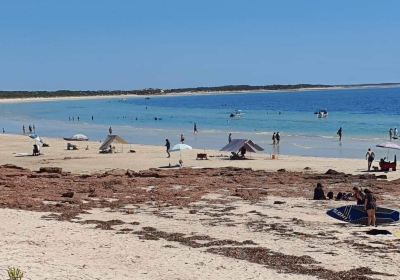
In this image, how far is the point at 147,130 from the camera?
78.9m

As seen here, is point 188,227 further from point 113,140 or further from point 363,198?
point 113,140

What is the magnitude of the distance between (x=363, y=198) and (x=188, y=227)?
6.02 m

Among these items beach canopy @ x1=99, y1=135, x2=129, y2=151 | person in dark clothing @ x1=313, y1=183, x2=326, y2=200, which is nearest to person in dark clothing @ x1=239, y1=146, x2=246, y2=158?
→ beach canopy @ x1=99, y1=135, x2=129, y2=151

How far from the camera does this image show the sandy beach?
562 inches

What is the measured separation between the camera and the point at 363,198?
838 inches

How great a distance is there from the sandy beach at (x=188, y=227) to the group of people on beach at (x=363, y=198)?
0.46 m

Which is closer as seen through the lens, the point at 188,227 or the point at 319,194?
the point at 188,227

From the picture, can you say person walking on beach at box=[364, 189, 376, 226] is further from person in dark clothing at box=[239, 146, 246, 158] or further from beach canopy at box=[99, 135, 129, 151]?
beach canopy at box=[99, 135, 129, 151]

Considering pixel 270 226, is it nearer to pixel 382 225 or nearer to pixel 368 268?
pixel 382 225

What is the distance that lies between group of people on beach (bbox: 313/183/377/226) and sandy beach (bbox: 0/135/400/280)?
46cm

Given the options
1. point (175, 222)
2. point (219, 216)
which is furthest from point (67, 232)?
point (219, 216)

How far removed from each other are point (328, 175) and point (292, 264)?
16831mm

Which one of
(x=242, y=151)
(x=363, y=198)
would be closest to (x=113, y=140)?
(x=242, y=151)

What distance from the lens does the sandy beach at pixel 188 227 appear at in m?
14.3
